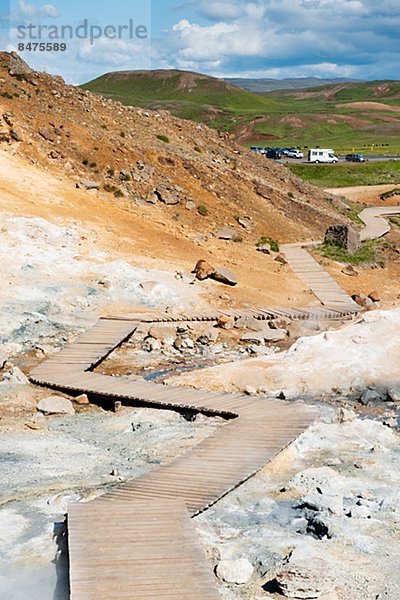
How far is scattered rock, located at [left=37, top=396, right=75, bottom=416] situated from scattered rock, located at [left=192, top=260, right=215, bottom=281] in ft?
29.1

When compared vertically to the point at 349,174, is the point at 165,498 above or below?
below

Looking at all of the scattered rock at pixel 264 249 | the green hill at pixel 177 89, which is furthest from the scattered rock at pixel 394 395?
the green hill at pixel 177 89

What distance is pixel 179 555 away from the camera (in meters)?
9.07

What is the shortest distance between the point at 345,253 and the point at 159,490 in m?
19.6

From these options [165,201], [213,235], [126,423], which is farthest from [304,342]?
[165,201]

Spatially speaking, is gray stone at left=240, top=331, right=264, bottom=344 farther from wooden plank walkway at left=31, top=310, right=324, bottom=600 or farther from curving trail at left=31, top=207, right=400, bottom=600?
wooden plank walkway at left=31, top=310, right=324, bottom=600

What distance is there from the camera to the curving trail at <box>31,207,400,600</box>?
8.56 meters

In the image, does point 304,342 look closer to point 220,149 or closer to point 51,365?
point 51,365

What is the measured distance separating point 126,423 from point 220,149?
23.8 m

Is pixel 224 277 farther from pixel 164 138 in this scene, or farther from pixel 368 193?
pixel 368 193

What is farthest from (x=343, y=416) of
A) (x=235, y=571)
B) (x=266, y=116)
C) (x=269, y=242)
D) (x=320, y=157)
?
(x=266, y=116)

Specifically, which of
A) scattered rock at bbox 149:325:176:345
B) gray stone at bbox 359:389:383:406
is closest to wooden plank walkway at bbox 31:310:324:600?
gray stone at bbox 359:389:383:406

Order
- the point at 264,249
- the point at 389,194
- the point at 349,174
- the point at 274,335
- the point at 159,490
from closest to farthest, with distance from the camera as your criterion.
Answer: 1. the point at 159,490
2. the point at 274,335
3. the point at 264,249
4. the point at 389,194
5. the point at 349,174

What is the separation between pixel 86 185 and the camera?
28.6 meters
